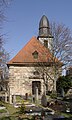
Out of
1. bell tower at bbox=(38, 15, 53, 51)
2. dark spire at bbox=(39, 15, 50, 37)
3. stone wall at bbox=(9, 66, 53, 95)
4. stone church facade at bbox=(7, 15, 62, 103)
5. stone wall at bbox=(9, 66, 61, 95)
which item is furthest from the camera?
dark spire at bbox=(39, 15, 50, 37)

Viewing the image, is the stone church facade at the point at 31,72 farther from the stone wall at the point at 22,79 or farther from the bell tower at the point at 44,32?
the bell tower at the point at 44,32

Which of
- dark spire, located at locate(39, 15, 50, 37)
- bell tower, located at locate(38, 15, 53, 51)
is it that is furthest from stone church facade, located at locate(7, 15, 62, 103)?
dark spire, located at locate(39, 15, 50, 37)

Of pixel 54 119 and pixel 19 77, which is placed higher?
pixel 19 77

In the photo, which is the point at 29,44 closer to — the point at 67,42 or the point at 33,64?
the point at 33,64

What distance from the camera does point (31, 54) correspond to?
1563 inches

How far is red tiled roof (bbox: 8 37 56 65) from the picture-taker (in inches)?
1487

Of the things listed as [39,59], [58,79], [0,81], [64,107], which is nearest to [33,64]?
[39,59]

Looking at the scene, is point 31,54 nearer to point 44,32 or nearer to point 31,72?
point 31,72

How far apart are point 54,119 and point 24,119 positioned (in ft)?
6.07

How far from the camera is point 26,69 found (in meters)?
38.4

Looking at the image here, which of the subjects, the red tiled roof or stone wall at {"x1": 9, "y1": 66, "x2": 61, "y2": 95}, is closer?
stone wall at {"x1": 9, "y1": 66, "x2": 61, "y2": 95}

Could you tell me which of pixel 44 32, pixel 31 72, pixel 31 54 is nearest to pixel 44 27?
pixel 44 32

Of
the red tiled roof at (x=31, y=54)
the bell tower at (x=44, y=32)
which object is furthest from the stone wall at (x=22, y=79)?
the bell tower at (x=44, y=32)

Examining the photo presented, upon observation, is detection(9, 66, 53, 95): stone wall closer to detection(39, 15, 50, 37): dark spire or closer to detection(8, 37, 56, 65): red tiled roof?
detection(8, 37, 56, 65): red tiled roof
